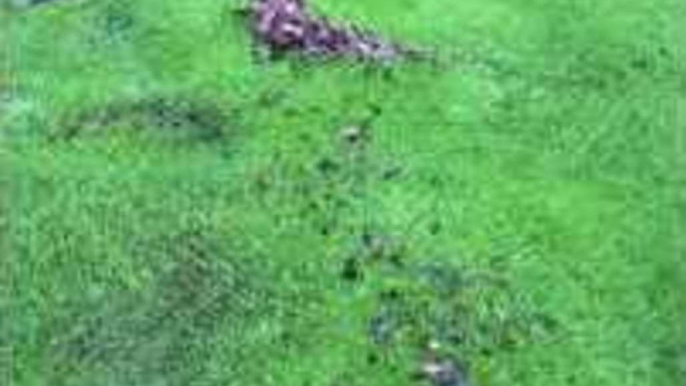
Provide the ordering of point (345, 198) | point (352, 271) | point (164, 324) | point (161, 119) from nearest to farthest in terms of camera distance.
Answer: point (164, 324)
point (352, 271)
point (345, 198)
point (161, 119)

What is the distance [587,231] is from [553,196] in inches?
33.0

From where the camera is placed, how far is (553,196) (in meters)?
18.6

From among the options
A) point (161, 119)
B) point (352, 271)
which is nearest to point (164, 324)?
point (352, 271)

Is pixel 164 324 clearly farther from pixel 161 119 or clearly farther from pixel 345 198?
pixel 161 119

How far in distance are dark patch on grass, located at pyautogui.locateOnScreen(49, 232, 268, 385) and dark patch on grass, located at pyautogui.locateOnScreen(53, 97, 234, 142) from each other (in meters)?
2.59

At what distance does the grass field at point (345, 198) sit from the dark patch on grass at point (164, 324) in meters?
0.03

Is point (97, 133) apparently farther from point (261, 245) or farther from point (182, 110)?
point (261, 245)

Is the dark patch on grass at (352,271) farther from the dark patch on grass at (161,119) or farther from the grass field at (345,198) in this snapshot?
the dark patch on grass at (161,119)

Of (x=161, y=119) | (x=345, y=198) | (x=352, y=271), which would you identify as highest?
(x=161, y=119)

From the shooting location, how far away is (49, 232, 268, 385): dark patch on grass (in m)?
15.8

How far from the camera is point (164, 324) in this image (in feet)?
53.8

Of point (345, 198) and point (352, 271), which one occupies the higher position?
point (345, 198)

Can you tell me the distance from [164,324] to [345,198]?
10.1 feet

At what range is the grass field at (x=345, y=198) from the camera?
52.9 feet
